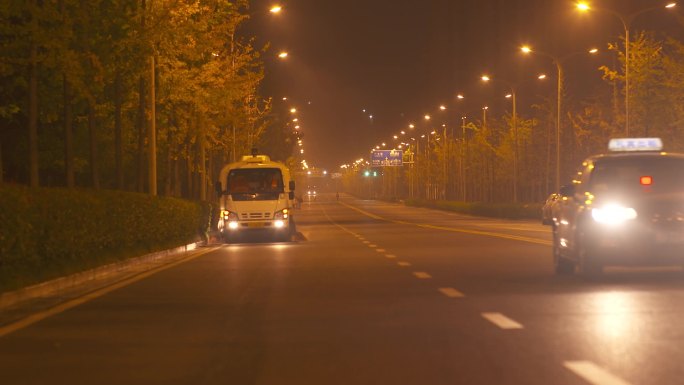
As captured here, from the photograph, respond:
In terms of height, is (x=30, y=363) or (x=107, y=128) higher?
(x=107, y=128)

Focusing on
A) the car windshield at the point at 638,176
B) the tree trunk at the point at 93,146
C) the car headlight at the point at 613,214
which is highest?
the tree trunk at the point at 93,146

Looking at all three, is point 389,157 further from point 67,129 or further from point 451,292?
point 451,292

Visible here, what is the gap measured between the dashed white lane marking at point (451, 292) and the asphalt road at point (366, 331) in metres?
0.01

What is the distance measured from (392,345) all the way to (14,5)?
16508mm

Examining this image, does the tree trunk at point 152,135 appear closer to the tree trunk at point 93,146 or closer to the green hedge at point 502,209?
the tree trunk at point 93,146

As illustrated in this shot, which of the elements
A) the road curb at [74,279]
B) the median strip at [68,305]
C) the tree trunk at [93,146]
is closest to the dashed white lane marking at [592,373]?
the median strip at [68,305]

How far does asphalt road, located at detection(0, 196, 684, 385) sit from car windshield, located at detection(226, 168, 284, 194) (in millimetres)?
19977

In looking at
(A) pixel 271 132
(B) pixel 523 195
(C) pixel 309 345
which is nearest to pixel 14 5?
(C) pixel 309 345

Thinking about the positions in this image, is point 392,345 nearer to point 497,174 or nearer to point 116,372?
point 116,372

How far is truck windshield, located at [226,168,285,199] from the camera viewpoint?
1641 inches

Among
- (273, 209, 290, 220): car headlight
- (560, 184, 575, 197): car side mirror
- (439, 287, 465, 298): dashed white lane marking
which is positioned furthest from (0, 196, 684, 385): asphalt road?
(273, 209, 290, 220): car headlight

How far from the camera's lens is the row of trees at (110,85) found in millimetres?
26266

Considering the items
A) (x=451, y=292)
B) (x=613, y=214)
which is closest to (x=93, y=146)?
(x=451, y=292)

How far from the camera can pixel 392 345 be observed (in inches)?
437
